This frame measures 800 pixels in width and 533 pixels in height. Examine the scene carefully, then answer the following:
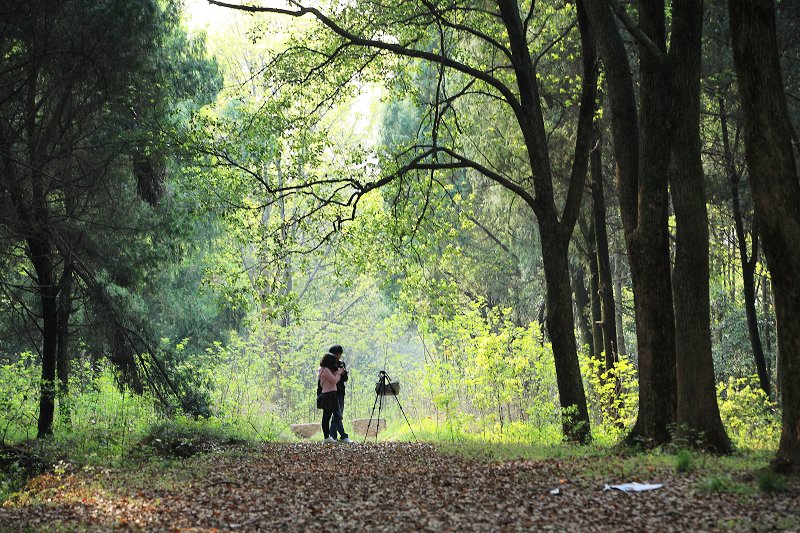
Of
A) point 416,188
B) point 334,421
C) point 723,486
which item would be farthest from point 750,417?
point 723,486

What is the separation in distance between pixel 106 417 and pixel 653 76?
11403 millimetres

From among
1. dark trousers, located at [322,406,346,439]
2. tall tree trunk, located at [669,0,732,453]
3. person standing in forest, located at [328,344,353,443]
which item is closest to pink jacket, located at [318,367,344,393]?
person standing in forest, located at [328,344,353,443]

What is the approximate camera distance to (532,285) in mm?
25672

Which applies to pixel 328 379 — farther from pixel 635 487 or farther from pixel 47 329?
pixel 635 487

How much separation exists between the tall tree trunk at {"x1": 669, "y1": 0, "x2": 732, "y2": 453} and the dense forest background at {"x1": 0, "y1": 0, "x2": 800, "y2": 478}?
0.02 metres

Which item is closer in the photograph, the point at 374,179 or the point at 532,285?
the point at 374,179

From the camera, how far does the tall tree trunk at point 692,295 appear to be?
899cm

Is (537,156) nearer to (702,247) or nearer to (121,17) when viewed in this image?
(702,247)

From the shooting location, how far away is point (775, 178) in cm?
678

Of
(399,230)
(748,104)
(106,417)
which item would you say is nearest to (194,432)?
(106,417)

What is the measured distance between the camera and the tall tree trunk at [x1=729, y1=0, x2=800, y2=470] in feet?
21.9

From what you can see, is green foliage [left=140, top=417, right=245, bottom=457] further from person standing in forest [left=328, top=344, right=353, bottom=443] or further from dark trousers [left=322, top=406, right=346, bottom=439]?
person standing in forest [left=328, top=344, right=353, bottom=443]

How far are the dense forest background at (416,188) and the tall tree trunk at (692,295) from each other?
2 cm

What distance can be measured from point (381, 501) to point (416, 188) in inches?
300
